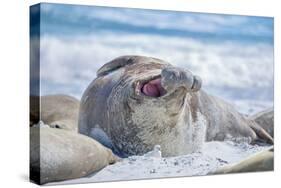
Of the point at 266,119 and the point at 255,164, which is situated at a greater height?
the point at 266,119

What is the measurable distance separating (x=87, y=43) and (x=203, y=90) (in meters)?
1.41

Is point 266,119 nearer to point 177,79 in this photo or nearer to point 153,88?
point 177,79

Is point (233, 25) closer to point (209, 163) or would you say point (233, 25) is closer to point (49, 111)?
point (209, 163)

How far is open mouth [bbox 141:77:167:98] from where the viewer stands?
23.2 feet

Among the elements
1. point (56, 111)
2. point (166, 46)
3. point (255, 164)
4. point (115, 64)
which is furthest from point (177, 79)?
point (255, 164)

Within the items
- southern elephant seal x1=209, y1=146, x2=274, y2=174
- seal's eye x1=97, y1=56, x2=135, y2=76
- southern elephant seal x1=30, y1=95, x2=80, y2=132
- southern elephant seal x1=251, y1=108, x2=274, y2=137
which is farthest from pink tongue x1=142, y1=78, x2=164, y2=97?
southern elephant seal x1=251, y1=108, x2=274, y2=137

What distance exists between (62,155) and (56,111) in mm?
462

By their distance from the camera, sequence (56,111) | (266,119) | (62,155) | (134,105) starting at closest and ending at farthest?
(62,155) < (56,111) < (134,105) < (266,119)

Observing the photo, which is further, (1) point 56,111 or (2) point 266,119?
(2) point 266,119

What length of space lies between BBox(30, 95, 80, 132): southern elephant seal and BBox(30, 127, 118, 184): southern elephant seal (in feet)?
0.29

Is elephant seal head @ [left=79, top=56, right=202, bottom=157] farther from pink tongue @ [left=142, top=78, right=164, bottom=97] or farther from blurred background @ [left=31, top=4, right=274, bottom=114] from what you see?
blurred background @ [left=31, top=4, right=274, bottom=114]

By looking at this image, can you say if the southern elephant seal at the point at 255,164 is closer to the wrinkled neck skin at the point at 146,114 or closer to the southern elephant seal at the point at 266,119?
the southern elephant seal at the point at 266,119

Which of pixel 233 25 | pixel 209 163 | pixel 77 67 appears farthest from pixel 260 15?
pixel 77 67

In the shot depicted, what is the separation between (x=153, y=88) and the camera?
7.11 m
